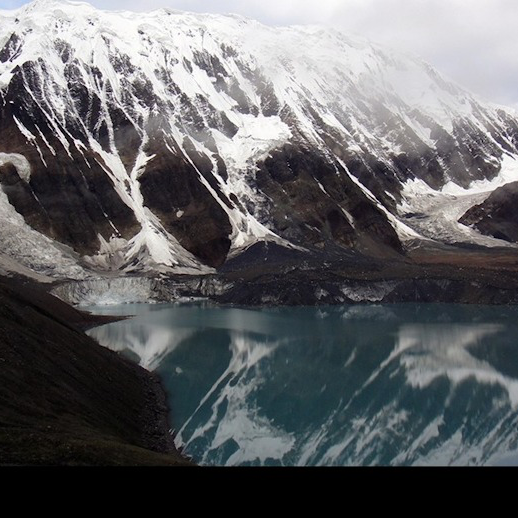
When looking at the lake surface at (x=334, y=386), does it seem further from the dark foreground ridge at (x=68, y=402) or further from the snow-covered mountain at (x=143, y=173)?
the snow-covered mountain at (x=143, y=173)

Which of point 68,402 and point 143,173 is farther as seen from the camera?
point 143,173

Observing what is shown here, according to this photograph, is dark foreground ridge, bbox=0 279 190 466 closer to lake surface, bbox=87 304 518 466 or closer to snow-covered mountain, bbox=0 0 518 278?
lake surface, bbox=87 304 518 466

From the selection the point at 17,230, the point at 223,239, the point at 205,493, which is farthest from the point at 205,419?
the point at 223,239

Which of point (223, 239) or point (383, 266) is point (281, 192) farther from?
A: point (383, 266)

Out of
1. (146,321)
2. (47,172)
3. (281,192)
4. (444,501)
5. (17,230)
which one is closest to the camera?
(444,501)

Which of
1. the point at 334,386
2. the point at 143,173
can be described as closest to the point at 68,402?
the point at 334,386

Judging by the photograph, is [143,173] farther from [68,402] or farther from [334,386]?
[68,402]
